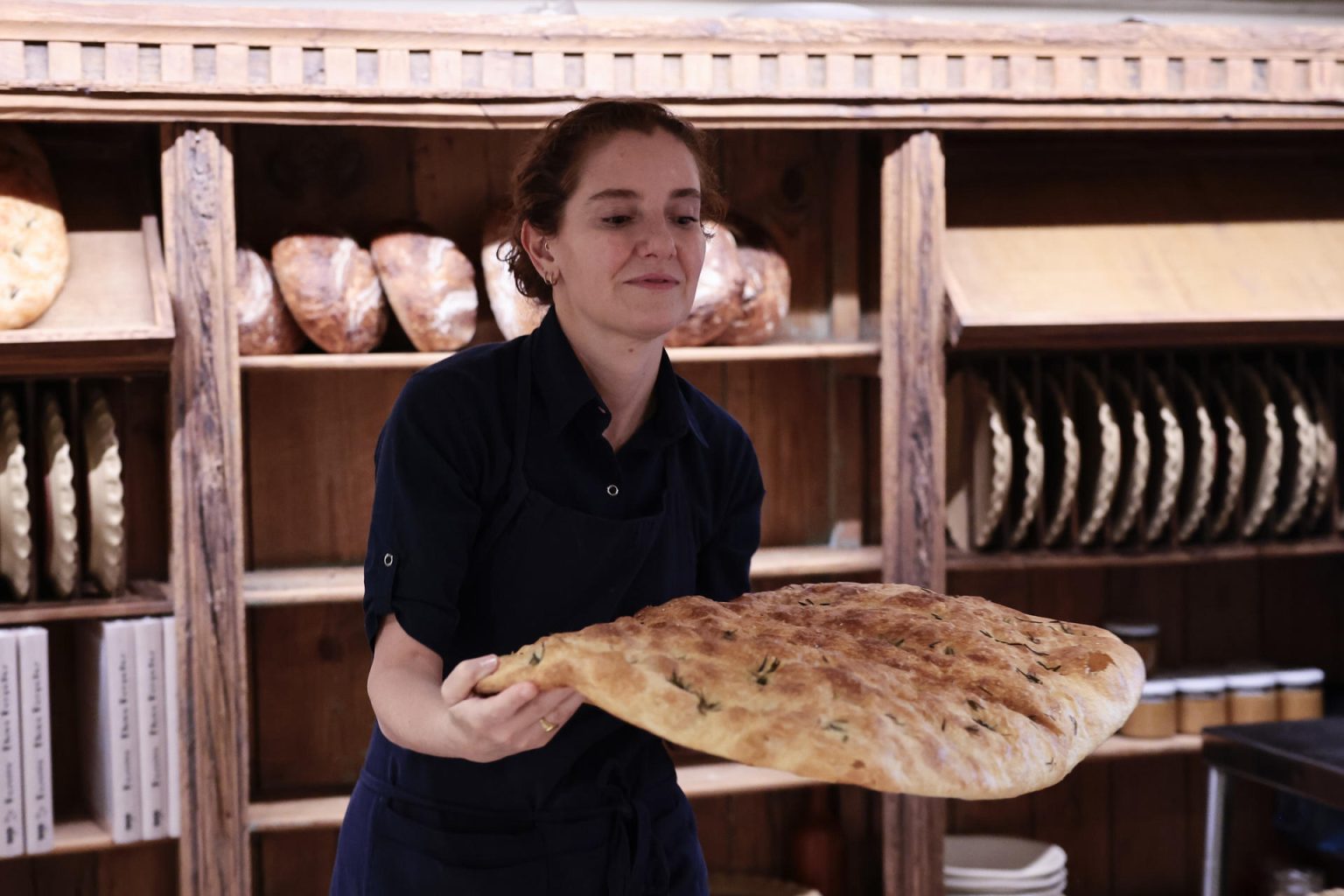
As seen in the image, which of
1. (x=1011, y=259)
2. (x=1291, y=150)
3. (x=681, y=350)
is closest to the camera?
(x=681, y=350)

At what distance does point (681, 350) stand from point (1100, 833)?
60.2 inches

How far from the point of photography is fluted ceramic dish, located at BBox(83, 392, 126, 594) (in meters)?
2.17

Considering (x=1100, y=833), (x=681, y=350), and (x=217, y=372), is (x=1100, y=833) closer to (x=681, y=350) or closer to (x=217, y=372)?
(x=681, y=350)

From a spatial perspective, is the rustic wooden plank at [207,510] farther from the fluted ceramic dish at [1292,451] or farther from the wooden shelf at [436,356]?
the fluted ceramic dish at [1292,451]

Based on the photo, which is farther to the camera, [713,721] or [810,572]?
[810,572]

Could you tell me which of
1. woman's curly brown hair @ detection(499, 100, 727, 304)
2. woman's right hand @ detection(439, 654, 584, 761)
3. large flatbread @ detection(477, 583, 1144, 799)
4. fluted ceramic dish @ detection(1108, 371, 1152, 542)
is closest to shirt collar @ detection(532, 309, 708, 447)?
woman's curly brown hair @ detection(499, 100, 727, 304)

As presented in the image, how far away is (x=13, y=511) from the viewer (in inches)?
83.5

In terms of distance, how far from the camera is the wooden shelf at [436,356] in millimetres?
2279

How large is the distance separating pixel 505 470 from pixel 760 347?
1.19 metres

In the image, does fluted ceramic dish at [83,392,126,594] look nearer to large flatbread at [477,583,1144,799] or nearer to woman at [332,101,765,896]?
woman at [332,101,765,896]

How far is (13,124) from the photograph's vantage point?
87.7 inches

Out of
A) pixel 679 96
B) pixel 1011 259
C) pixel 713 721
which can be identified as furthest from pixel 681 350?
pixel 713 721

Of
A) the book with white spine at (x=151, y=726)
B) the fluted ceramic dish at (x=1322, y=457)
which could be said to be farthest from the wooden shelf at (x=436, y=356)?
the fluted ceramic dish at (x=1322, y=457)

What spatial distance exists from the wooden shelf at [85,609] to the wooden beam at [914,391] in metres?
1.30
